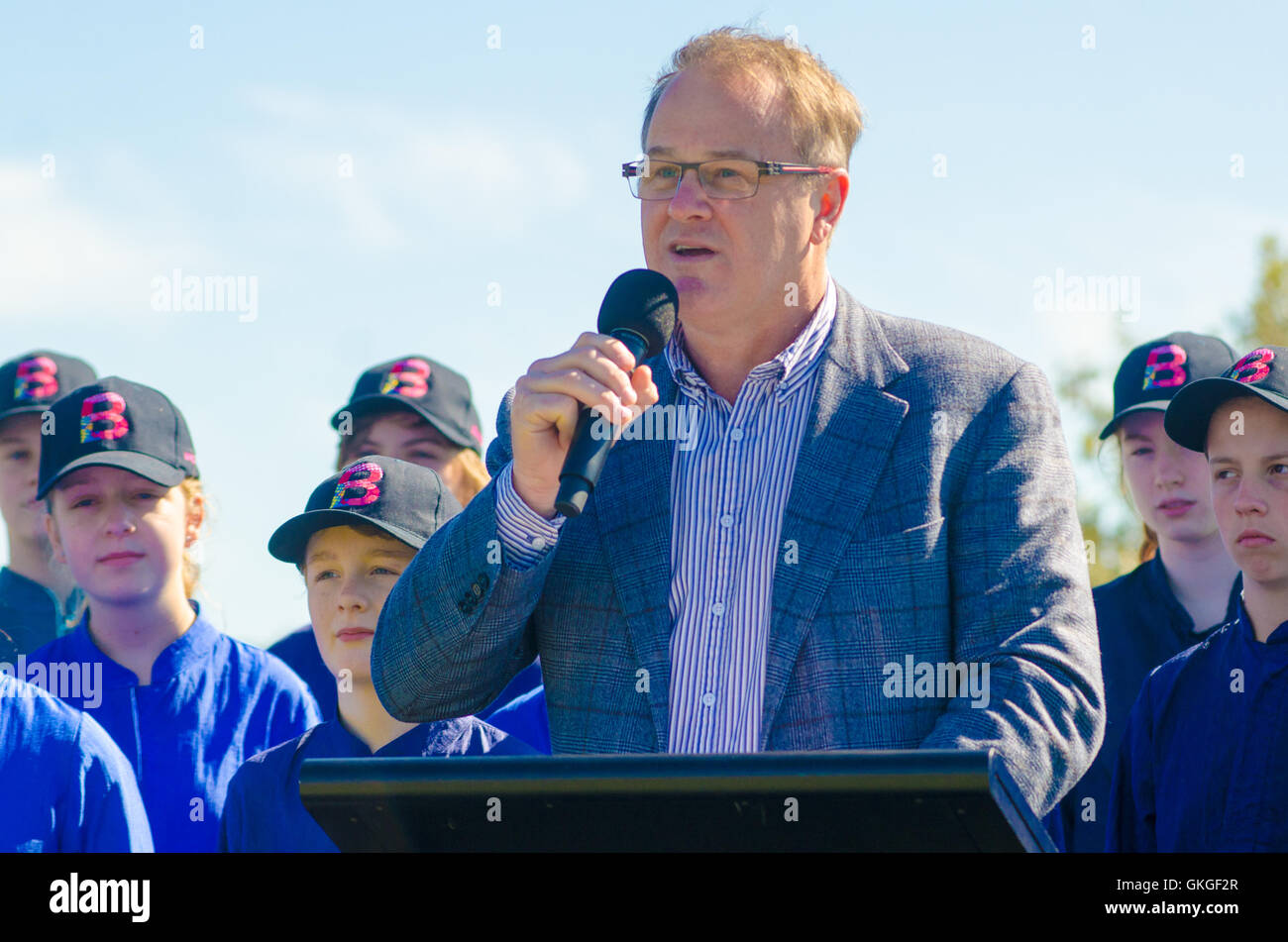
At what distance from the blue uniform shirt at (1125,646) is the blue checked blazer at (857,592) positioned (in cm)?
226

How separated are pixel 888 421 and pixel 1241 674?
5.44ft

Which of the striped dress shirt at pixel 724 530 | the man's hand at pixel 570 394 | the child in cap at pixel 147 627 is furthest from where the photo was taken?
the child in cap at pixel 147 627

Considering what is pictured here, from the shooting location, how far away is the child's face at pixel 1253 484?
388 cm

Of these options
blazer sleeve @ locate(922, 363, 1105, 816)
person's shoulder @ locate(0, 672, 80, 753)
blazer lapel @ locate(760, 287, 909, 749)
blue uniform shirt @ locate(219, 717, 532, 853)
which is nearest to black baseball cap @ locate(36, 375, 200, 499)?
person's shoulder @ locate(0, 672, 80, 753)

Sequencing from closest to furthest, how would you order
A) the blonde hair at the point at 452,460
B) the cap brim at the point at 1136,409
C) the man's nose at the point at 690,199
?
the man's nose at the point at 690,199 → the cap brim at the point at 1136,409 → the blonde hair at the point at 452,460

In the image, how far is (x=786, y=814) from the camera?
149cm

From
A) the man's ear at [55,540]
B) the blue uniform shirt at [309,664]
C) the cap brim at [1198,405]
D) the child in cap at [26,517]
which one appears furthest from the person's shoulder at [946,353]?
the child in cap at [26,517]

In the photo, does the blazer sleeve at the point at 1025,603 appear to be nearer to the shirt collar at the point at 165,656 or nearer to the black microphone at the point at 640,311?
the black microphone at the point at 640,311

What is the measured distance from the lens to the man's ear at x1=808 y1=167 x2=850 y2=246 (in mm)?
3021

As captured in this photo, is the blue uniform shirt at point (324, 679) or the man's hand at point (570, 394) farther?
the blue uniform shirt at point (324, 679)

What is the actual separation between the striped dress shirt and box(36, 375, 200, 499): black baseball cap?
7.88 feet

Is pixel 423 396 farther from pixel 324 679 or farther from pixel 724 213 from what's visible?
pixel 724 213

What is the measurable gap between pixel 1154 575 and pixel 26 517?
157 inches
